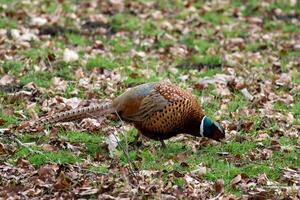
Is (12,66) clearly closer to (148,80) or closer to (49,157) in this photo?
(148,80)

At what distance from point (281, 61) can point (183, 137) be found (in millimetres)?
3398

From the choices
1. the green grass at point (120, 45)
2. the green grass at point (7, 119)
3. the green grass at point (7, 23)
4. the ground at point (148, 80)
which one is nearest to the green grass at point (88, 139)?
the ground at point (148, 80)

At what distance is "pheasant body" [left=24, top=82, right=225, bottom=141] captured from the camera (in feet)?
22.8

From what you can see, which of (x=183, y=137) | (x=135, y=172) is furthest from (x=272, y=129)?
(x=135, y=172)

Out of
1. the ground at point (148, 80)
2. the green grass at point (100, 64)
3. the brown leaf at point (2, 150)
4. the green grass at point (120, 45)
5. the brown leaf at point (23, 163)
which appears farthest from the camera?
the green grass at point (120, 45)

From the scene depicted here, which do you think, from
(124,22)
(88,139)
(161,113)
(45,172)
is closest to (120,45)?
(124,22)

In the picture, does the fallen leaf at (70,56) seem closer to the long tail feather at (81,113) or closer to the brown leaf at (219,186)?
the long tail feather at (81,113)

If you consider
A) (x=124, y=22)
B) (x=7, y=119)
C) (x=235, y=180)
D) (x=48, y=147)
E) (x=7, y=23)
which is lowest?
(x=124, y=22)

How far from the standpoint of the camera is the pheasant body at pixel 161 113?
696 centimetres

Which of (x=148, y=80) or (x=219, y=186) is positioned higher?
(x=219, y=186)

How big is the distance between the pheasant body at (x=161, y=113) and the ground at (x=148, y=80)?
0.21 m

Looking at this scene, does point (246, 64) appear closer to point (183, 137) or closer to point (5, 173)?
point (183, 137)

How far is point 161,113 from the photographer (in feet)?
22.9

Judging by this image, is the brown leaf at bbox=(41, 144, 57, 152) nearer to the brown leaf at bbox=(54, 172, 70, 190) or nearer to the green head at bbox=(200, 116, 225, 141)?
the brown leaf at bbox=(54, 172, 70, 190)
